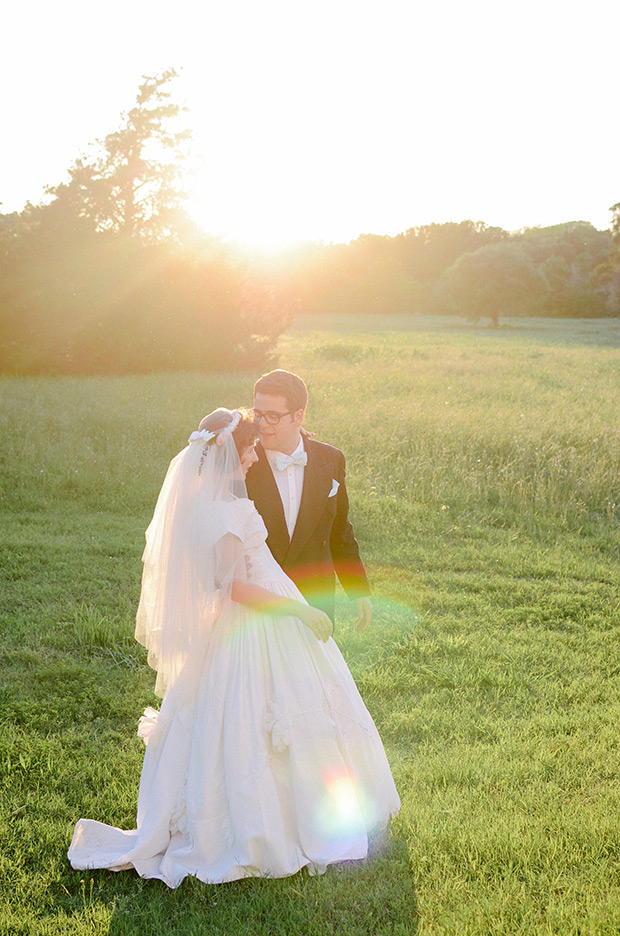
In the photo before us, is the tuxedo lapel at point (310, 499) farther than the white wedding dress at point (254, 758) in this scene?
Yes

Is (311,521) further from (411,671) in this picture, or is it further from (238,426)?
(411,671)

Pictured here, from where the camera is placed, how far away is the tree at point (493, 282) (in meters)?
59.5

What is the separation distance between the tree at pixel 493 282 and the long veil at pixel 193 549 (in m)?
59.2

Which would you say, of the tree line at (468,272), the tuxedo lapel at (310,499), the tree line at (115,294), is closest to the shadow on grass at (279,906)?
the tuxedo lapel at (310,499)

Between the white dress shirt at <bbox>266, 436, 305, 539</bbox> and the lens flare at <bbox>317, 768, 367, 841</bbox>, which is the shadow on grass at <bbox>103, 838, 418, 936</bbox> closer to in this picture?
the lens flare at <bbox>317, 768, 367, 841</bbox>

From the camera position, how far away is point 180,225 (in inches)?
1372

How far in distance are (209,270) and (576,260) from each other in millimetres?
51342

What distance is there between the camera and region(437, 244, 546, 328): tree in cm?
5953

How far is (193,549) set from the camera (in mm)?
3484

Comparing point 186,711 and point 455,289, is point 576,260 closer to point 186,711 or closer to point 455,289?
point 455,289

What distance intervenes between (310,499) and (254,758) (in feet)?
4.27

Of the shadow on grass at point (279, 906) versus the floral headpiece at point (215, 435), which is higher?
the floral headpiece at point (215, 435)

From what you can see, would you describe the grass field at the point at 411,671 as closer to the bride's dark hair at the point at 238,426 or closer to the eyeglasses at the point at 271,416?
the bride's dark hair at the point at 238,426

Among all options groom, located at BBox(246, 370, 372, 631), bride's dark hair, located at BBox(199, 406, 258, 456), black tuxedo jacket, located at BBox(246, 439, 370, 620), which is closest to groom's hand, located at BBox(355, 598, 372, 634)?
groom, located at BBox(246, 370, 372, 631)
